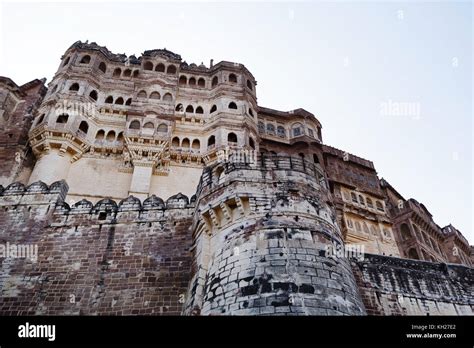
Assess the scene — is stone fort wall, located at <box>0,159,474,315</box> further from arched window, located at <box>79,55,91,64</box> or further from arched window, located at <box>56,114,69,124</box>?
arched window, located at <box>79,55,91,64</box>

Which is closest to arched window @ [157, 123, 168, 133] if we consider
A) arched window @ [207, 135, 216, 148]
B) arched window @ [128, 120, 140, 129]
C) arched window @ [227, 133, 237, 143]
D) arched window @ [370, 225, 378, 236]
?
arched window @ [128, 120, 140, 129]

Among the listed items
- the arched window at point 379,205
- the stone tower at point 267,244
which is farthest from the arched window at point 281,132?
the stone tower at point 267,244

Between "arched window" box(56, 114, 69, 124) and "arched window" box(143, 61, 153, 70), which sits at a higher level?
"arched window" box(143, 61, 153, 70)

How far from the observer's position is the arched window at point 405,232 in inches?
1227

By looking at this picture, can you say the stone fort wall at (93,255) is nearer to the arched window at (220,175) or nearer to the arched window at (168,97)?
the arched window at (220,175)

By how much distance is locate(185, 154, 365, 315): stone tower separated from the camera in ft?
27.5

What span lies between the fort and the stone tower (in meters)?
0.03

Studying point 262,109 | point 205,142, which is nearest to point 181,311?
point 205,142

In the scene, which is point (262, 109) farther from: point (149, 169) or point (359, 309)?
point (359, 309)

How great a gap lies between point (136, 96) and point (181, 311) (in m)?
21.5

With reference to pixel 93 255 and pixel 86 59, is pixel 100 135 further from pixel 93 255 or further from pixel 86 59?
pixel 93 255

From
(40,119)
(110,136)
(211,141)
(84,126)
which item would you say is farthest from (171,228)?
(40,119)

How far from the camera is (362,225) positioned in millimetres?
30188

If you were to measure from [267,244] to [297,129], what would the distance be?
2552cm
